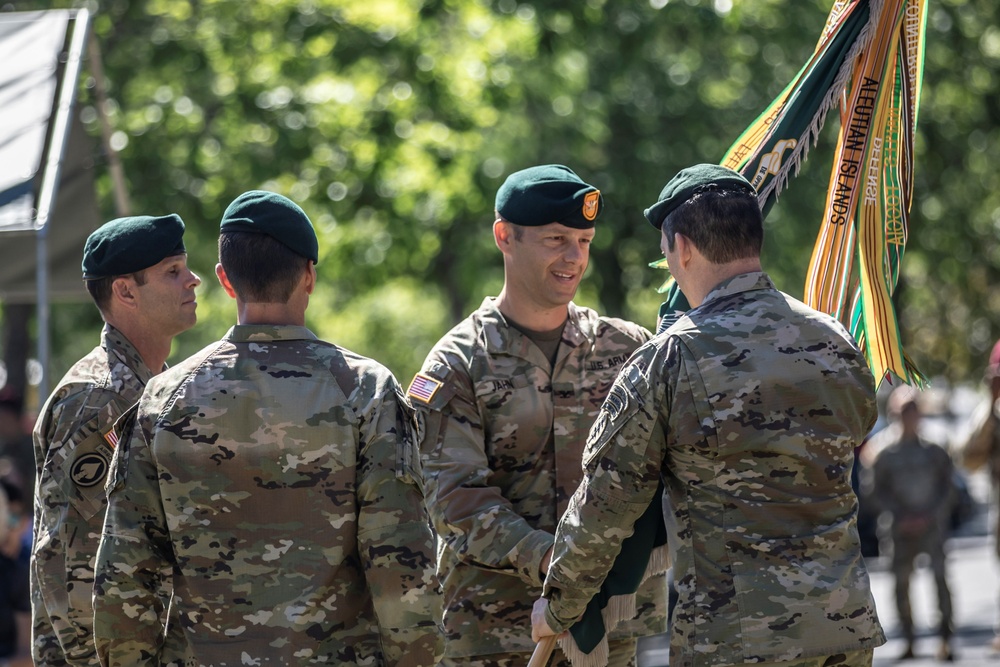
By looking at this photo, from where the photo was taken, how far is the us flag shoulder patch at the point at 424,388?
446 centimetres

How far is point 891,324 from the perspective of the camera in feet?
14.6

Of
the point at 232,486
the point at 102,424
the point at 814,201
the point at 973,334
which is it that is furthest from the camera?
the point at 973,334

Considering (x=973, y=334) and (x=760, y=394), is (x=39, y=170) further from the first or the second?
(x=973, y=334)

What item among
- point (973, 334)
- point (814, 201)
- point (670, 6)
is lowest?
point (973, 334)

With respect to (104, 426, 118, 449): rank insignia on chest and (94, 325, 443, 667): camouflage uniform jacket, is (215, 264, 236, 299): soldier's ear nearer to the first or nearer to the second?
(94, 325, 443, 667): camouflage uniform jacket

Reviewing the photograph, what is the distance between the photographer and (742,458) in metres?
3.43

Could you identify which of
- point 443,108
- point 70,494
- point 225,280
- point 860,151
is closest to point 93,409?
point 70,494

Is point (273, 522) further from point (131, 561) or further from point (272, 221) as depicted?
point (272, 221)

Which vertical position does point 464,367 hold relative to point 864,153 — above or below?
below

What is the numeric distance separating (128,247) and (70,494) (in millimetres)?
795

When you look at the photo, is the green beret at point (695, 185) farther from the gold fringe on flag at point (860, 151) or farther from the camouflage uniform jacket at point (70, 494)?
the camouflage uniform jacket at point (70, 494)

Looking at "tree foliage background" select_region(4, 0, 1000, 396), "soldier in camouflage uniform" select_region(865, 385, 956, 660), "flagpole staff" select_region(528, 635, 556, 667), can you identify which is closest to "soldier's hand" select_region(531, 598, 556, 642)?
"flagpole staff" select_region(528, 635, 556, 667)

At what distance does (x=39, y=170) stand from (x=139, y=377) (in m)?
2.81

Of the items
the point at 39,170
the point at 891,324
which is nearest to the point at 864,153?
the point at 891,324
